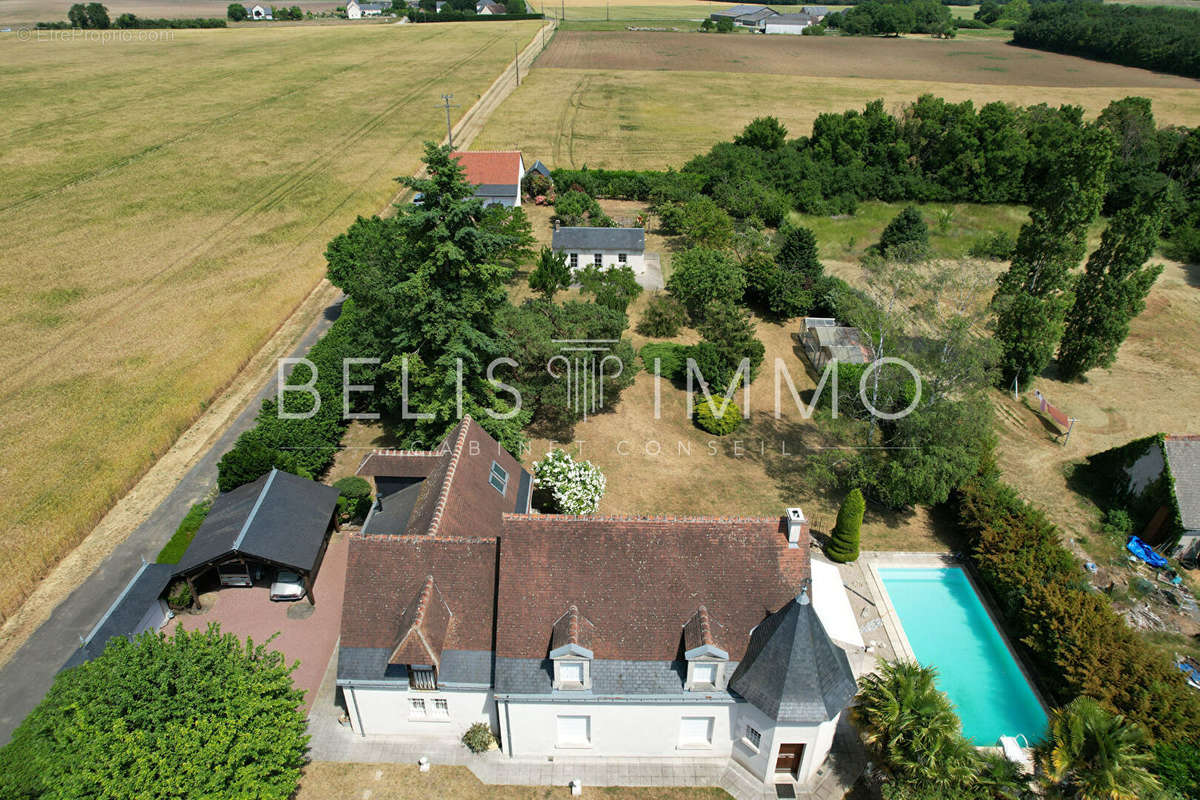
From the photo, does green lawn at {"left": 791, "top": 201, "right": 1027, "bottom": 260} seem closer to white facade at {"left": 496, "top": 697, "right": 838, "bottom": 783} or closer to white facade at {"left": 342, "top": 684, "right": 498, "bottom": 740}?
white facade at {"left": 496, "top": 697, "right": 838, "bottom": 783}

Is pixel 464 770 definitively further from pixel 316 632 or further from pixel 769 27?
pixel 769 27

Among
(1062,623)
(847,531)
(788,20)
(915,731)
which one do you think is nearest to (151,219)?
(847,531)

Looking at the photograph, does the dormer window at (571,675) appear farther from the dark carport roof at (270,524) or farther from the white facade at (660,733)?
the dark carport roof at (270,524)

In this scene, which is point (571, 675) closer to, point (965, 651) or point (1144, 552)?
point (965, 651)

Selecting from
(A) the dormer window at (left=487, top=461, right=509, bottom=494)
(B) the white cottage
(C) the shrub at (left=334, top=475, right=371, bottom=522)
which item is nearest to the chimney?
(A) the dormer window at (left=487, top=461, right=509, bottom=494)

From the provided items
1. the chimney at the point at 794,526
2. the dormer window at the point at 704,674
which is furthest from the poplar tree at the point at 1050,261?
the dormer window at the point at 704,674

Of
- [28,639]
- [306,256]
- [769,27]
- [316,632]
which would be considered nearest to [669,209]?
[306,256]
